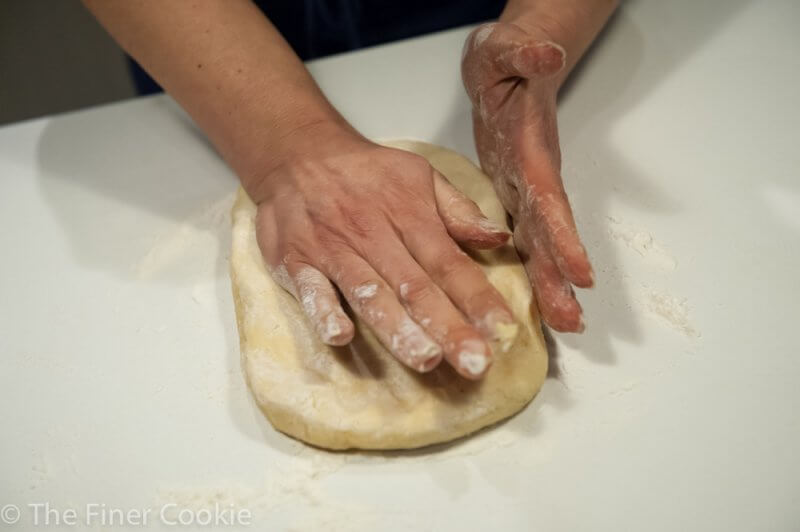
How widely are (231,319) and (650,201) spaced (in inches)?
26.3

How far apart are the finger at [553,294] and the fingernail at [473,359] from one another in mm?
147

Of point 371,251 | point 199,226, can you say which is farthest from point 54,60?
point 371,251

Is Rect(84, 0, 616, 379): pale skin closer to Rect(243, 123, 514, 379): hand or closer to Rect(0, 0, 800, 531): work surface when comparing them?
Rect(243, 123, 514, 379): hand

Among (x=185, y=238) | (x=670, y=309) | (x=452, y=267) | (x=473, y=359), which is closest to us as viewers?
(x=473, y=359)

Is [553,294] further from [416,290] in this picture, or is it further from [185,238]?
[185,238]

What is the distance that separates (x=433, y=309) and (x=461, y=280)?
0.06 metres

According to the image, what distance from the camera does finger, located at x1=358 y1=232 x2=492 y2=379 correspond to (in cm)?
76

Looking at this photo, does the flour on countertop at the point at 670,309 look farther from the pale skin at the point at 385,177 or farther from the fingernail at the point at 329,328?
the fingernail at the point at 329,328

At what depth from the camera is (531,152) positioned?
0.91m

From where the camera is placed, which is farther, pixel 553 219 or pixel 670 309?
pixel 670 309

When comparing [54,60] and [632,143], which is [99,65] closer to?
[54,60]

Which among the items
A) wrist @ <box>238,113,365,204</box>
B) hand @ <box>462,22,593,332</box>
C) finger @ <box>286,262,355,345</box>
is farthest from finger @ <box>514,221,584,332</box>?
wrist @ <box>238,113,365,204</box>

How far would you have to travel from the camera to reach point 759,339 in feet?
3.01

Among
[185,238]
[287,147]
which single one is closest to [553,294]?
[287,147]
